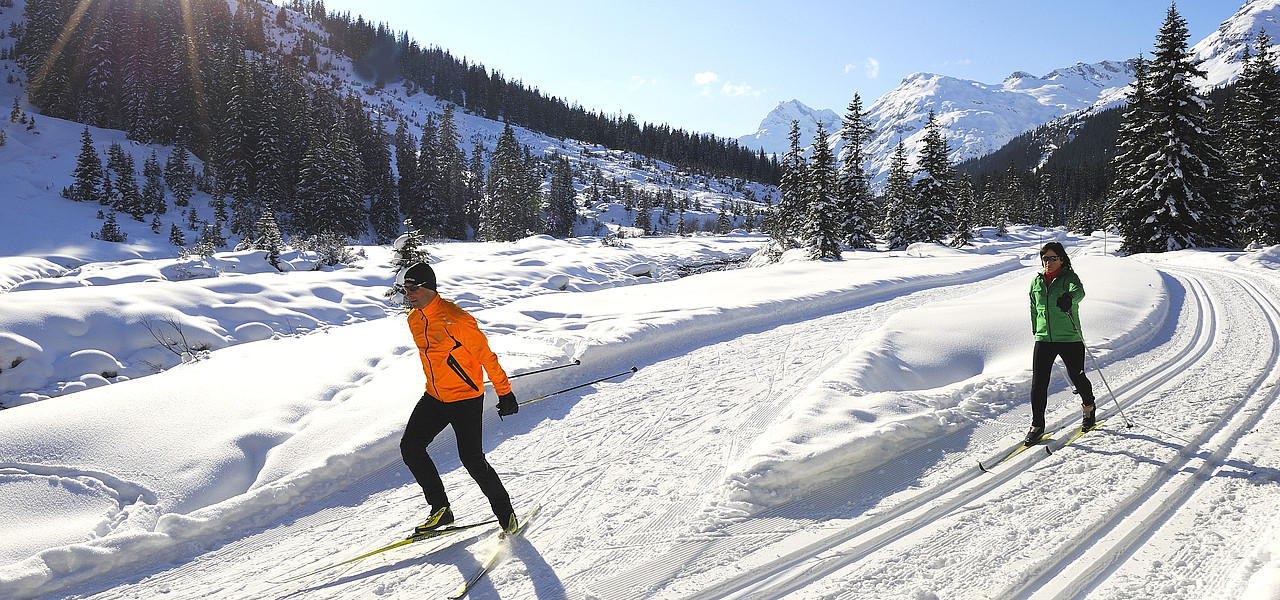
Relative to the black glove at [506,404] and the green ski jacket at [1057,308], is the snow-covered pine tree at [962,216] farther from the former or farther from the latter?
the black glove at [506,404]

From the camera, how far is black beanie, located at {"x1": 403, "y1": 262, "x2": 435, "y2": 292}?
3.39 meters

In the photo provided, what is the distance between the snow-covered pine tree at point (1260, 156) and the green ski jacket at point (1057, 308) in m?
28.2

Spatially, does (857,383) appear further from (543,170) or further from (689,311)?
(543,170)

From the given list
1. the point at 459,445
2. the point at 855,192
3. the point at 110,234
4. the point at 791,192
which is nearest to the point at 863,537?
the point at 459,445

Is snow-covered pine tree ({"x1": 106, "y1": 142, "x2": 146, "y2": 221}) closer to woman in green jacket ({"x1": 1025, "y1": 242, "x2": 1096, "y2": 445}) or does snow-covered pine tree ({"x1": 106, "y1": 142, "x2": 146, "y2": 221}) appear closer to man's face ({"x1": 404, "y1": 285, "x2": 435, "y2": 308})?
man's face ({"x1": 404, "y1": 285, "x2": 435, "y2": 308})

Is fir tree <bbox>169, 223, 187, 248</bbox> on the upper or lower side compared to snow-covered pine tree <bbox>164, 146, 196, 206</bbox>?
lower

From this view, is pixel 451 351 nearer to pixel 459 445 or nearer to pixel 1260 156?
pixel 459 445

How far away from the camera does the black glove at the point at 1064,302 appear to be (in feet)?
15.2

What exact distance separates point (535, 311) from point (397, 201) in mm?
47974

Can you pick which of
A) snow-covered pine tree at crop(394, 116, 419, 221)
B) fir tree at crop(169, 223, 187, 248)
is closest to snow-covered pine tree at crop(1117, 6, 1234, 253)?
fir tree at crop(169, 223, 187, 248)

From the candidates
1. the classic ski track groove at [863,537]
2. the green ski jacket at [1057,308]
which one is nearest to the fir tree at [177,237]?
the classic ski track groove at [863,537]

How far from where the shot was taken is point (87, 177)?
112ft

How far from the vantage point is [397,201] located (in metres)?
52.1

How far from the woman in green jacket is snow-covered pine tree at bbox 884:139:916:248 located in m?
34.2
